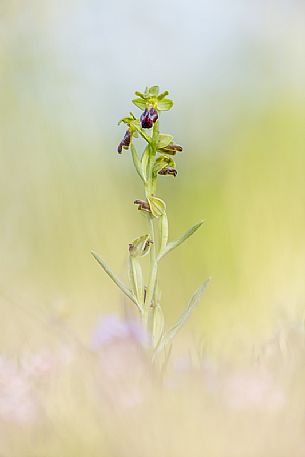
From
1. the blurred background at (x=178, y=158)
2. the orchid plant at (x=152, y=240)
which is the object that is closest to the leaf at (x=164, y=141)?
the orchid plant at (x=152, y=240)

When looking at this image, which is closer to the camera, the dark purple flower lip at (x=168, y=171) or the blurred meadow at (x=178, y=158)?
the dark purple flower lip at (x=168, y=171)

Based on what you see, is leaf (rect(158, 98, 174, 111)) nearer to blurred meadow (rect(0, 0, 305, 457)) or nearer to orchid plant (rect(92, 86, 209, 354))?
orchid plant (rect(92, 86, 209, 354))

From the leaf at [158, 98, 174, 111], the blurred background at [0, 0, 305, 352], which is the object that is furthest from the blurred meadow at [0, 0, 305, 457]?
the leaf at [158, 98, 174, 111]

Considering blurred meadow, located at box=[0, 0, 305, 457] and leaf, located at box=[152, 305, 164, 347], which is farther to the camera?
blurred meadow, located at box=[0, 0, 305, 457]

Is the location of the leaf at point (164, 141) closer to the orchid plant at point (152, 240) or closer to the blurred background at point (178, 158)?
the orchid plant at point (152, 240)

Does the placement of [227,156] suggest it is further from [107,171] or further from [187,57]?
[187,57]

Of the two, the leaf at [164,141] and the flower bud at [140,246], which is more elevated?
the leaf at [164,141]

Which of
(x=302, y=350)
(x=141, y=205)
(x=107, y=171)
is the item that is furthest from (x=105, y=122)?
(x=302, y=350)
